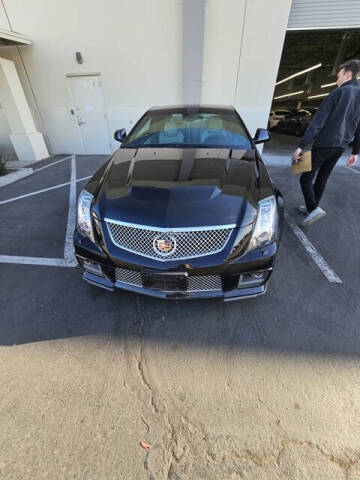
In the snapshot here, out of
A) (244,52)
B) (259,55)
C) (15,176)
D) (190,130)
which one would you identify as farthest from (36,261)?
(259,55)

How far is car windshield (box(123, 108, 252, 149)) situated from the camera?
2.59m

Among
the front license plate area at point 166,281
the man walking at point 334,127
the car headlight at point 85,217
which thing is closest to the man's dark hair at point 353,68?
the man walking at point 334,127

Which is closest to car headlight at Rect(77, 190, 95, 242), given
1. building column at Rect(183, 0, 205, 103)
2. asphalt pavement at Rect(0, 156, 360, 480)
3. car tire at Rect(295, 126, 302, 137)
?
asphalt pavement at Rect(0, 156, 360, 480)

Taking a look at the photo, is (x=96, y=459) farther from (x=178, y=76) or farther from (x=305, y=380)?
(x=178, y=76)

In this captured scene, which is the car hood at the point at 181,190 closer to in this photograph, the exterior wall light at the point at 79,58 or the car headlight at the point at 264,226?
Result: the car headlight at the point at 264,226

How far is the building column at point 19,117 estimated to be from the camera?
19.7 ft

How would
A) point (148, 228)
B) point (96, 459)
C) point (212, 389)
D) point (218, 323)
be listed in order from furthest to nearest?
point (218, 323), point (148, 228), point (212, 389), point (96, 459)

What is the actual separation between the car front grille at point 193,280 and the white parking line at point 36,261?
1.07m

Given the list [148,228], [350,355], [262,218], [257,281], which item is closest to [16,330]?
[148,228]

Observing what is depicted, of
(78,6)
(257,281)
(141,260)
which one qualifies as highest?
(78,6)

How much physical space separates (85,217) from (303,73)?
73.3 feet

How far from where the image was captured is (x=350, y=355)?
1.67m

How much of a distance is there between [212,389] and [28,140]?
Result: 25.8 ft

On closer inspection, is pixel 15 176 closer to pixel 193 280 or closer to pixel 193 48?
pixel 193 48
